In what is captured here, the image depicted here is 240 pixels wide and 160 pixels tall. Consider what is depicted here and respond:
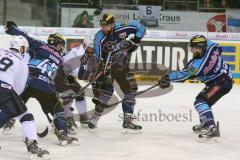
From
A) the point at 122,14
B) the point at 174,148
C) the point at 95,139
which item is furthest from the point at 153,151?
the point at 122,14

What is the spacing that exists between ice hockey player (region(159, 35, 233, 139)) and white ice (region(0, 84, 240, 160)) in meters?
0.19

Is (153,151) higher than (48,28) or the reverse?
the reverse

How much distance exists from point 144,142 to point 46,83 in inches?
42.8

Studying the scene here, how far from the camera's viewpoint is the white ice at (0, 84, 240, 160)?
4773 millimetres

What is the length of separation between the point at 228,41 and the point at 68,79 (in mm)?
4531

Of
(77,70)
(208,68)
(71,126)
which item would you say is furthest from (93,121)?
(208,68)

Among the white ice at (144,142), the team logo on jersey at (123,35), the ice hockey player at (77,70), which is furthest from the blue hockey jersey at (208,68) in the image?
the ice hockey player at (77,70)

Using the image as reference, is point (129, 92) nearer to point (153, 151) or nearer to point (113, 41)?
point (113, 41)

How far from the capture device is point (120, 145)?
17.2 ft

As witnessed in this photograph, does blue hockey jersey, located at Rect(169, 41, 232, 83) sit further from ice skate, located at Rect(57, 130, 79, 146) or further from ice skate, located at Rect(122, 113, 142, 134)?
ice skate, located at Rect(57, 130, 79, 146)

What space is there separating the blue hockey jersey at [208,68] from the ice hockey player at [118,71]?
1.84 ft

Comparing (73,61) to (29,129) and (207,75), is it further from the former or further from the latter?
(29,129)

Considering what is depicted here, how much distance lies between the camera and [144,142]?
212 inches

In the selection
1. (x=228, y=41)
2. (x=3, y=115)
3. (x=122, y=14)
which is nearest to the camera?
(x=3, y=115)
